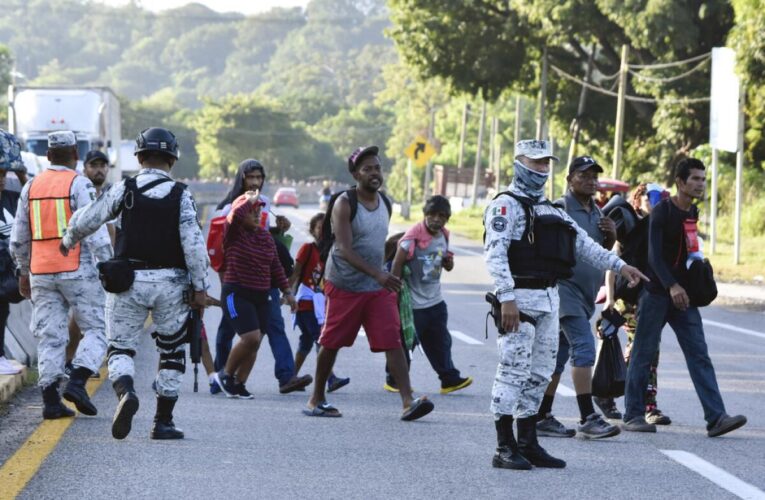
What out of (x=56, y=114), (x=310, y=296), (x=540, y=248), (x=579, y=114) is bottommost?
(x=310, y=296)

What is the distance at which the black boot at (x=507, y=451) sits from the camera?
7.70 m

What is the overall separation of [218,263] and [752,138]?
86.8ft

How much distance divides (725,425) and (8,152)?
508 centimetres

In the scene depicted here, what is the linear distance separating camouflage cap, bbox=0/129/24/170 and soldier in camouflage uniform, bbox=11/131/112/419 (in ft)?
2.26

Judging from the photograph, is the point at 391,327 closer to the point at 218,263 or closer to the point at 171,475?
the point at 218,263

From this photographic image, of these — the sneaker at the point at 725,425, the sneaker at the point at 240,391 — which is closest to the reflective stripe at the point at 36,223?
the sneaker at the point at 240,391

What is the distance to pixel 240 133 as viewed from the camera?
415ft

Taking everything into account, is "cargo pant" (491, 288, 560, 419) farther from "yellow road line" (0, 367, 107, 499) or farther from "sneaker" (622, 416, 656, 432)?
"yellow road line" (0, 367, 107, 499)

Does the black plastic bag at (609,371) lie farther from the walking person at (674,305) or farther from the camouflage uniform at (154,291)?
the camouflage uniform at (154,291)

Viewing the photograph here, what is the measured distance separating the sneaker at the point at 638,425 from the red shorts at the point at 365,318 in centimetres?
154

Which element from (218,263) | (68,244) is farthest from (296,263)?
(68,244)

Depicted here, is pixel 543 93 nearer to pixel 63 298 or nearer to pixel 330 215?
pixel 330 215

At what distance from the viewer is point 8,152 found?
10031 mm

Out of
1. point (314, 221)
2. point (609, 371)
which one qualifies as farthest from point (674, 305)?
point (314, 221)
